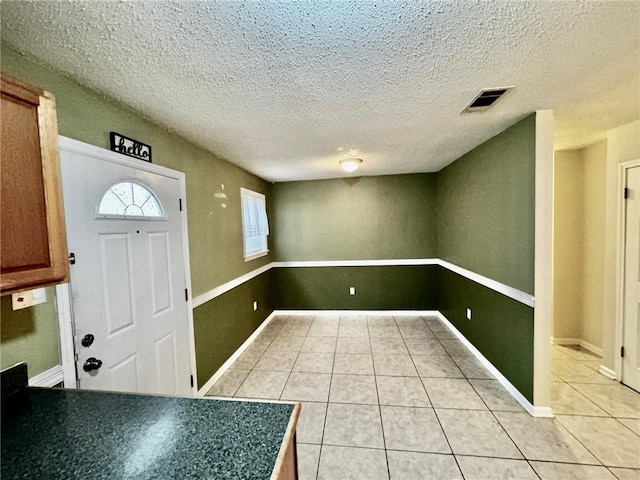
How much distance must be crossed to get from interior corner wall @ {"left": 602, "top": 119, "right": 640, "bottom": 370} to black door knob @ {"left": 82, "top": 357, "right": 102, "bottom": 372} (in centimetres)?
421

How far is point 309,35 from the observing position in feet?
3.63

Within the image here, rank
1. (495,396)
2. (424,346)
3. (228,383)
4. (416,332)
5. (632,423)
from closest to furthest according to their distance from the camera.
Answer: (632,423) < (495,396) < (228,383) < (424,346) < (416,332)

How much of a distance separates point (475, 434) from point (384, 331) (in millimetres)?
1943

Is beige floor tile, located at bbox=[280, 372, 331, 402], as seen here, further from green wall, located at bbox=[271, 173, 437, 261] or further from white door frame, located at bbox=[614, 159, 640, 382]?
white door frame, located at bbox=[614, 159, 640, 382]

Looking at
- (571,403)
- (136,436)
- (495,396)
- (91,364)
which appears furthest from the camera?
(495,396)

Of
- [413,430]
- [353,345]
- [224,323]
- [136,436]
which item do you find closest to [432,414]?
[413,430]

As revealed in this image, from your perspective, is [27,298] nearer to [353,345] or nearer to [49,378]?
[49,378]

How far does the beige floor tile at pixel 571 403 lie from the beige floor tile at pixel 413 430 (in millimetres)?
1033

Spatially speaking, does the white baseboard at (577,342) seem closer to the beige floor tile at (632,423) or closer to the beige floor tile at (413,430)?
the beige floor tile at (632,423)

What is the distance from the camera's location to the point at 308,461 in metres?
1.71

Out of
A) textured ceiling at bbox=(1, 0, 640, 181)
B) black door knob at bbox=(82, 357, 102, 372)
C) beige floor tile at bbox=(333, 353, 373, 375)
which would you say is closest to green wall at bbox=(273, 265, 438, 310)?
beige floor tile at bbox=(333, 353, 373, 375)

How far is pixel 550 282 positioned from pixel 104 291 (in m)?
3.07

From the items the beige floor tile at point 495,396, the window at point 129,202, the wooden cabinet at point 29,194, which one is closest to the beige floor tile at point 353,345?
the beige floor tile at point 495,396

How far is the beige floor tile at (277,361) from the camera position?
115 inches
